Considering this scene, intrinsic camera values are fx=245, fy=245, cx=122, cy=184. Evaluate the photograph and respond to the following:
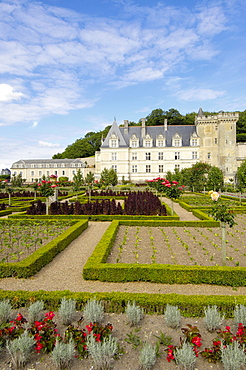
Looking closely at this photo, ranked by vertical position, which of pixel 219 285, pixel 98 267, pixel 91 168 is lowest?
pixel 219 285

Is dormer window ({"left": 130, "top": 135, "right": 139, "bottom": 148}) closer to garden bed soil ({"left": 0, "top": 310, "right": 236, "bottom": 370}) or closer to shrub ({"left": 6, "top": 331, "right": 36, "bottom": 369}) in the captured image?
garden bed soil ({"left": 0, "top": 310, "right": 236, "bottom": 370})

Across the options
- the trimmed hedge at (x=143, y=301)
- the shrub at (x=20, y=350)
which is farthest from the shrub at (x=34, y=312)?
the shrub at (x=20, y=350)

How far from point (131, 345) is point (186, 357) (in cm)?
92

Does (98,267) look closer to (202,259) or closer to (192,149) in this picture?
(202,259)

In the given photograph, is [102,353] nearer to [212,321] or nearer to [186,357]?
[186,357]

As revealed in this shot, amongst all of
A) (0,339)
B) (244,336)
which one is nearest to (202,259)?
(244,336)

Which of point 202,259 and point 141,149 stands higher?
point 141,149

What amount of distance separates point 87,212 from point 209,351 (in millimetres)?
11464

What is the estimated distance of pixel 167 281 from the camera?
6.21 meters

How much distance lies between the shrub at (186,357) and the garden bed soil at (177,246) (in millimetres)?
3708

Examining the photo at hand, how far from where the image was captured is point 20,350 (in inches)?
133

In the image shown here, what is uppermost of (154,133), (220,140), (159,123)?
(159,123)

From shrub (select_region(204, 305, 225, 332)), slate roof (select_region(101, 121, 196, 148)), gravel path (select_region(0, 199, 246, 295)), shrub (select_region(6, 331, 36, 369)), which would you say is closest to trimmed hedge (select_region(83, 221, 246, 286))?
gravel path (select_region(0, 199, 246, 295))

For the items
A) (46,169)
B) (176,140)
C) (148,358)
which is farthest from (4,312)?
(46,169)
